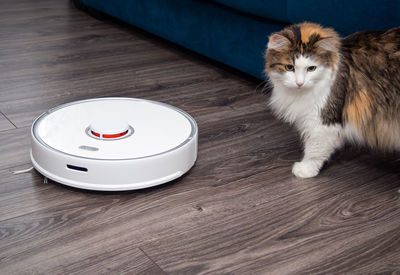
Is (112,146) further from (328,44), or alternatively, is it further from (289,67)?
(328,44)

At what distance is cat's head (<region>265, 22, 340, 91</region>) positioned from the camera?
57.7 inches

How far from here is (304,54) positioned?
1.46 metres

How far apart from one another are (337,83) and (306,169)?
28 centimetres

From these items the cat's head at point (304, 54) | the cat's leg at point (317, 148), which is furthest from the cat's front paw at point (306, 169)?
the cat's head at point (304, 54)

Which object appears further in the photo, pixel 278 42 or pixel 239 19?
pixel 239 19

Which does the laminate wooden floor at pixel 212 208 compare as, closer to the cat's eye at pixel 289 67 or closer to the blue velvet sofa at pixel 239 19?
the blue velvet sofa at pixel 239 19

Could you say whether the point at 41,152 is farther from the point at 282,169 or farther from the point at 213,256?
the point at 282,169

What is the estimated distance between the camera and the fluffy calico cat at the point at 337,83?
148 centimetres

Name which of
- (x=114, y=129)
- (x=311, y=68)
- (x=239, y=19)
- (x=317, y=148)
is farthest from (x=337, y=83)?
(x=239, y=19)

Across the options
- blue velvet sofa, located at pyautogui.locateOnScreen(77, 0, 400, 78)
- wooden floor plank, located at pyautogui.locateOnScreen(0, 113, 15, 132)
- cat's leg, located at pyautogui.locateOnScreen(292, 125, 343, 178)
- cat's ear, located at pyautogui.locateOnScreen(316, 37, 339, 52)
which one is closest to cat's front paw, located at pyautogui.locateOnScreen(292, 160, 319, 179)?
cat's leg, located at pyautogui.locateOnScreen(292, 125, 343, 178)

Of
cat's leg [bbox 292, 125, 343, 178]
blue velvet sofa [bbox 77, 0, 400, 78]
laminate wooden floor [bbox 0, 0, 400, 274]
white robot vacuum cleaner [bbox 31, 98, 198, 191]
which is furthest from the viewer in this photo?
blue velvet sofa [bbox 77, 0, 400, 78]

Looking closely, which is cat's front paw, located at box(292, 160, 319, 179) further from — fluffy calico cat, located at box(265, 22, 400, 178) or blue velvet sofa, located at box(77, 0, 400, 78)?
blue velvet sofa, located at box(77, 0, 400, 78)

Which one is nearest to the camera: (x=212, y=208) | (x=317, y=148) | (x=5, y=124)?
(x=212, y=208)

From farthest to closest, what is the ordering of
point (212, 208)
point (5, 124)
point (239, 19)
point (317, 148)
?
point (239, 19), point (5, 124), point (317, 148), point (212, 208)
